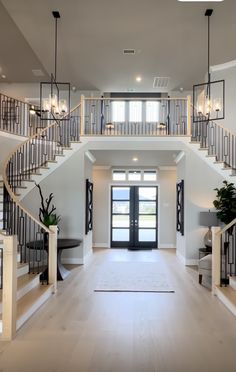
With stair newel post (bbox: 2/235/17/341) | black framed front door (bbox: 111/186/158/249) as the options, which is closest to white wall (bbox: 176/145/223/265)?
black framed front door (bbox: 111/186/158/249)

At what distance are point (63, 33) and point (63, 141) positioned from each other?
10.8 ft

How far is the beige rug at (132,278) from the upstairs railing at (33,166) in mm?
1329

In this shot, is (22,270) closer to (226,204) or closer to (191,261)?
(191,261)

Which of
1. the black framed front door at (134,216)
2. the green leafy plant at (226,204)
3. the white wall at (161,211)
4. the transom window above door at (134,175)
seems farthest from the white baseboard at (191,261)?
the transom window above door at (134,175)

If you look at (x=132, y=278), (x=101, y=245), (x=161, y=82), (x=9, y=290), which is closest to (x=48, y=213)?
(x=132, y=278)

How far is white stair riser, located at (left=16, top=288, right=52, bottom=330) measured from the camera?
4.01 metres

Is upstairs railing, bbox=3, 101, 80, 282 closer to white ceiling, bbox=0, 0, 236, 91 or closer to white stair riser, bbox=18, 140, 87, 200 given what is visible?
white stair riser, bbox=18, 140, 87, 200

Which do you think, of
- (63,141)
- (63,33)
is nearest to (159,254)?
(63,141)

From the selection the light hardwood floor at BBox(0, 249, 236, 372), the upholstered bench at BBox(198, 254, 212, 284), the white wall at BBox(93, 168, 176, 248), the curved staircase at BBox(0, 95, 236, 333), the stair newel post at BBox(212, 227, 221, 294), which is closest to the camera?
the light hardwood floor at BBox(0, 249, 236, 372)

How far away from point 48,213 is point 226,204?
14.5 feet

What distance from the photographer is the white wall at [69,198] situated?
8.17 metres

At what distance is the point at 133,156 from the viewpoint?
937cm

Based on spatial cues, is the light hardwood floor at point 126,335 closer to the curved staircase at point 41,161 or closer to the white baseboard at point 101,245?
the curved staircase at point 41,161

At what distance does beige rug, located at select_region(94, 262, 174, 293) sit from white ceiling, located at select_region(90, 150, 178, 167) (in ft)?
10.2
